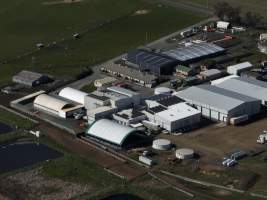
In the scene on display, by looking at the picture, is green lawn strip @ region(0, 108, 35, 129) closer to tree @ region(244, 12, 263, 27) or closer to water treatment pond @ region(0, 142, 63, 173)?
water treatment pond @ region(0, 142, 63, 173)

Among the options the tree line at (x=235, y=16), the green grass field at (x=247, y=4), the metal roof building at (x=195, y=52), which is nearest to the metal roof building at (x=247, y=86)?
the metal roof building at (x=195, y=52)

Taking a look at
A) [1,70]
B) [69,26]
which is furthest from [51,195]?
[69,26]

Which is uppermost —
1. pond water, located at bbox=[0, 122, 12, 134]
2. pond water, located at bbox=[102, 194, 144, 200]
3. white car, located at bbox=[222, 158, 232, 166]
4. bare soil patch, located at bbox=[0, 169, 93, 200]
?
white car, located at bbox=[222, 158, 232, 166]

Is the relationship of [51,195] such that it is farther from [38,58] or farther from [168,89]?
[38,58]

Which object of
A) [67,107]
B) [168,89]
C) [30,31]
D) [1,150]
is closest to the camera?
[1,150]

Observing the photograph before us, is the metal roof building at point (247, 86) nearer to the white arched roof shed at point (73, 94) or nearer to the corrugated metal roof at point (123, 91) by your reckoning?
the corrugated metal roof at point (123, 91)

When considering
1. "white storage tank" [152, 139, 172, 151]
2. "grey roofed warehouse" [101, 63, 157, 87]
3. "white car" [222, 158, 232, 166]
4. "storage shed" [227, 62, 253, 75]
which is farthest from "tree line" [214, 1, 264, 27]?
"white car" [222, 158, 232, 166]

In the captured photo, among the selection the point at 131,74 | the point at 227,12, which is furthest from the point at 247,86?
the point at 227,12
